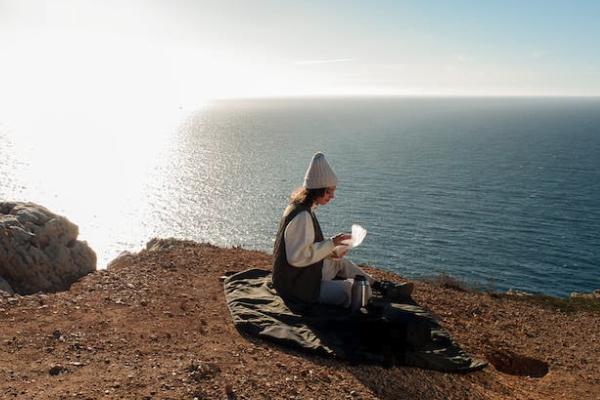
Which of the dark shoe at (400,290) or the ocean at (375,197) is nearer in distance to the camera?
the dark shoe at (400,290)

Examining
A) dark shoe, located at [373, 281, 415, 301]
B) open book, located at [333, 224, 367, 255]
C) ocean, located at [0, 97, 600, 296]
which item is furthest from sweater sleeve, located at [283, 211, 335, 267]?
ocean, located at [0, 97, 600, 296]

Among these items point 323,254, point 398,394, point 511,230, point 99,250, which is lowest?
point 99,250

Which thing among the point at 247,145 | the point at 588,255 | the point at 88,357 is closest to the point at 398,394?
the point at 88,357

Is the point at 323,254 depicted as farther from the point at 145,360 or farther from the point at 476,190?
the point at 476,190

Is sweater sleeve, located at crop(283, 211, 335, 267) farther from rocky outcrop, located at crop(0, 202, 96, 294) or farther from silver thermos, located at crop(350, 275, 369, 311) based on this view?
rocky outcrop, located at crop(0, 202, 96, 294)

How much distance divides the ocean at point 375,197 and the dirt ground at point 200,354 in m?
29.6

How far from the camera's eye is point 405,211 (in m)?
64.1

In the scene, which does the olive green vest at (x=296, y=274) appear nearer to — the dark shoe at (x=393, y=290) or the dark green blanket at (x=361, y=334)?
the dark green blanket at (x=361, y=334)

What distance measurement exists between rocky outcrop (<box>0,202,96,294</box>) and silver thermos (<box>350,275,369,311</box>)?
344 inches

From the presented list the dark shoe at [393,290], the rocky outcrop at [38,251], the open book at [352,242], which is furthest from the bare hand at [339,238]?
the rocky outcrop at [38,251]

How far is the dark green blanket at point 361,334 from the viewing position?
7.76m

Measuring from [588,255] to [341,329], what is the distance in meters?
49.7

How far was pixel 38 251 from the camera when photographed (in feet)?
43.7

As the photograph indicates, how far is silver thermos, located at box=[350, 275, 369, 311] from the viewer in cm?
838
